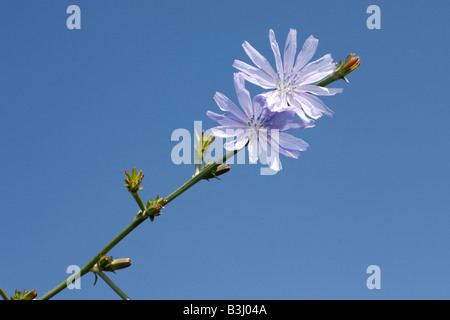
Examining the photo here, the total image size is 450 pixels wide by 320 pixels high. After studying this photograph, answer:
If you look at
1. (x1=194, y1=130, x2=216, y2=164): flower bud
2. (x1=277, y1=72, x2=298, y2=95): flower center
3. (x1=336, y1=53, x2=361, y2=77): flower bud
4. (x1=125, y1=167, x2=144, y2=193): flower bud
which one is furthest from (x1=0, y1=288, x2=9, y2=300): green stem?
(x1=336, y1=53, x2=361, y2=77): flower bud

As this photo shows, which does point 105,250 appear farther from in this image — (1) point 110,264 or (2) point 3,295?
(2) point 3,295

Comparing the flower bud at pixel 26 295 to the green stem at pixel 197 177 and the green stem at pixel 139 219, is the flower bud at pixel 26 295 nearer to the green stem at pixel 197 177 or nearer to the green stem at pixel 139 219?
the green stem at pixel 139 219

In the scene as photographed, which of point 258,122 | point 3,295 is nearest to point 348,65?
point 258,122

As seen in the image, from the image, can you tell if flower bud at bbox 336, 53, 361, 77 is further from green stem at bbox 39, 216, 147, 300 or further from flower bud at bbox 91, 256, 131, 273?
flower bud at bbox 91, 256, 131, 273

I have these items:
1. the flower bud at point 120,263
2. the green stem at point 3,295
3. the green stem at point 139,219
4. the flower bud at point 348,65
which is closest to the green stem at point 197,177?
the green stem at point 139,219
